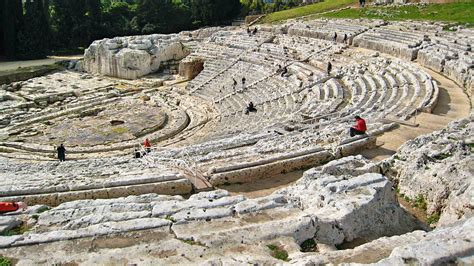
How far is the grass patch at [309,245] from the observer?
5.56 m

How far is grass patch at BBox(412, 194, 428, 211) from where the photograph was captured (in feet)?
24.1

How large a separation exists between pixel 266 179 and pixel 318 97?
10.1 metres

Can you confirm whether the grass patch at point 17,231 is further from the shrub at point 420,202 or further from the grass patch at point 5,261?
the shrub at point 420,202

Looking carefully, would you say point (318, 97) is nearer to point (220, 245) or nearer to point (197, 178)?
point (197, 178)

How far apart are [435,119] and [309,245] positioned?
923 cm

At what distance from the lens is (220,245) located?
5.39 meters

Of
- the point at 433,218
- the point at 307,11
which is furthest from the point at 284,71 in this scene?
the point at 307,11

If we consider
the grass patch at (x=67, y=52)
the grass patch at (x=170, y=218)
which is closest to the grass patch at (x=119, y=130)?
the grass patch at (x=170, y=218)

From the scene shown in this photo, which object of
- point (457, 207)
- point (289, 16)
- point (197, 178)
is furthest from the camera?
point (289, 16)

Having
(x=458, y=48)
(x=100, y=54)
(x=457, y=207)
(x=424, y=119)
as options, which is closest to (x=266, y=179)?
(x=457, y=207)

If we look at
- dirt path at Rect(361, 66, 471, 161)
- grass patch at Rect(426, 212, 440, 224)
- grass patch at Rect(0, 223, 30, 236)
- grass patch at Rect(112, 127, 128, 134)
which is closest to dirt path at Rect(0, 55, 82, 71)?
grass patch at Rect(112, 127, 128, 134)

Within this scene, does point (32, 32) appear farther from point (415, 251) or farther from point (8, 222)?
point (415, 251)

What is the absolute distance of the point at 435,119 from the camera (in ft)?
43.0

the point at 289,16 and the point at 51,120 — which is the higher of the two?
the point at 289,16
